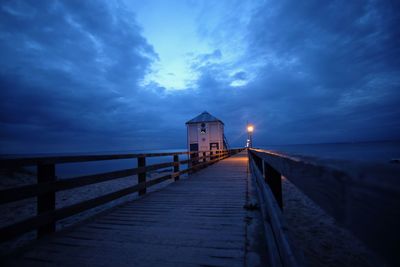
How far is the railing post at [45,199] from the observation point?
2.70 meters

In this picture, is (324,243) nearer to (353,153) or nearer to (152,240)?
(152,240)

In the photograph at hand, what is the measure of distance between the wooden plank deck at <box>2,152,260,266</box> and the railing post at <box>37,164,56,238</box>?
0.14 metres

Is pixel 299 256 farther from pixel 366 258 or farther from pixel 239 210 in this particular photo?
pixel 366 258

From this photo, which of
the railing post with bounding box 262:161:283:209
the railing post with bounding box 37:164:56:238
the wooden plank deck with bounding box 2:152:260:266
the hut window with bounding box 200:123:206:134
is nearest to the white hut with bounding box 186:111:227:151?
the hut window with bounding box 200:123:206:134

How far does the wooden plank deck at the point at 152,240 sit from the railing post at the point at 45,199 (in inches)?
5.6

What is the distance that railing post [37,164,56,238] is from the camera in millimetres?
2697

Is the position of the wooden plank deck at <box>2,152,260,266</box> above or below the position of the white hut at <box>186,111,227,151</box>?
below

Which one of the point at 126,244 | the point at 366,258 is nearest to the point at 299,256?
the point at 126,244

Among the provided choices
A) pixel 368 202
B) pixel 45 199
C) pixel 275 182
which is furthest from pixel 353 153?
pixel 368 202

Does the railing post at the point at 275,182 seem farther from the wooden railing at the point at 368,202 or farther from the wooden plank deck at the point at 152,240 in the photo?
the wooden railing at the point at 368,202

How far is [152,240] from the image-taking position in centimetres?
255

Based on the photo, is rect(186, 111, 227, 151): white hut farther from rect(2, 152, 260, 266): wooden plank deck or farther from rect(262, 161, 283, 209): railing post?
rect(262, 161, 283, 209): railing post

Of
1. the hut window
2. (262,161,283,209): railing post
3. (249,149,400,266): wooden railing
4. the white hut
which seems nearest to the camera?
(249,149,400,266): wooden railing

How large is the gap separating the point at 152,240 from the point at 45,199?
1.62m
